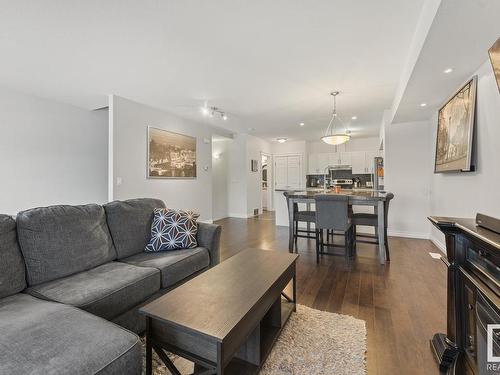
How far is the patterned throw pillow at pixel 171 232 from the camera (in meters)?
2.29

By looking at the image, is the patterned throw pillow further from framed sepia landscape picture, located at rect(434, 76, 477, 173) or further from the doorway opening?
the doorway opening

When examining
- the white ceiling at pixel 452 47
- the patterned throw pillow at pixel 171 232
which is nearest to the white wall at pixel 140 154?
the patterned throw pillow at pixel 171 232

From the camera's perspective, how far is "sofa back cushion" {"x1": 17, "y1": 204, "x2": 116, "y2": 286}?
1.59 metres

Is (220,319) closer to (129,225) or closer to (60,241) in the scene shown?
(60,241)

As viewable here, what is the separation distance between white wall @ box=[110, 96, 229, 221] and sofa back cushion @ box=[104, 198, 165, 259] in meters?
1.81

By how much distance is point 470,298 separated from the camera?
3.92 ft

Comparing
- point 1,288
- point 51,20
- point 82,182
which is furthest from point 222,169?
point 1,288

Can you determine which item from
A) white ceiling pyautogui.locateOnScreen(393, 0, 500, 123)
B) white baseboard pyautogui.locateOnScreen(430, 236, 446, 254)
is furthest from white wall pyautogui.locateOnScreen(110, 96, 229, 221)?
white baseboard pyautogui.locateOnScreen(430, 236, 446, 254)

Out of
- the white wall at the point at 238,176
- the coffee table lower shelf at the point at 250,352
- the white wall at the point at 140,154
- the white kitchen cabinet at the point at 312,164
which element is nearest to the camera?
the coffee table lower shelf at the point at 250,352

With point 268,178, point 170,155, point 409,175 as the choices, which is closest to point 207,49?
point 170,155

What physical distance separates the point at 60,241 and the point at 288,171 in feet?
23.7

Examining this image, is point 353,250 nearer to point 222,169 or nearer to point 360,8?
point 360,8

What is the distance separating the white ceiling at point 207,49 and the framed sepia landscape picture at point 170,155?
0.68 meters

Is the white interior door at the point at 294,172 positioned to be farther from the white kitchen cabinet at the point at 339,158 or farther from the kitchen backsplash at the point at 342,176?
the white kitchen cabinet at the point at 339,158
